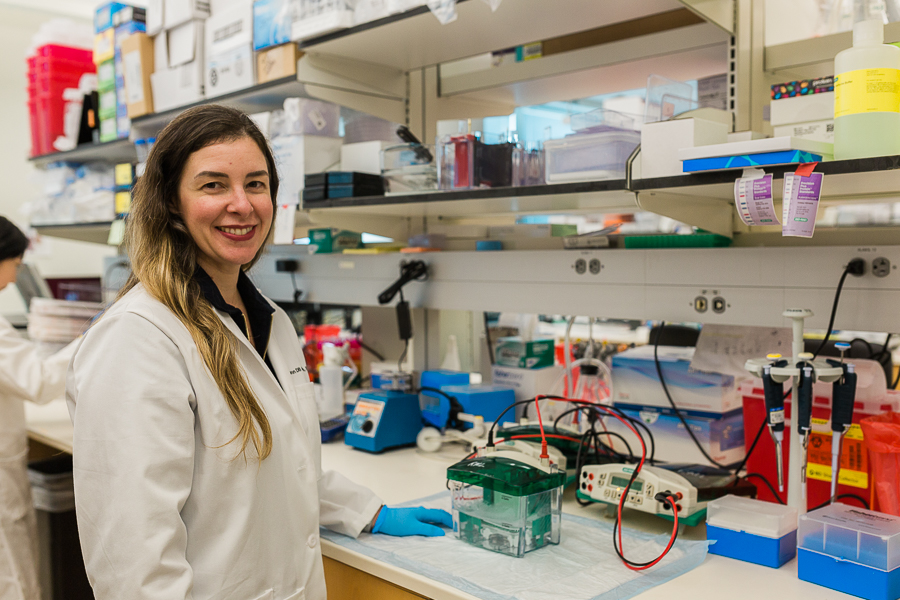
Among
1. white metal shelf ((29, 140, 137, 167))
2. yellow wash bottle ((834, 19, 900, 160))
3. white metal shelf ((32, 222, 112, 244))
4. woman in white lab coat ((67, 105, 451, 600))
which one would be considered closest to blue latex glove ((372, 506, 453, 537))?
woman in white lab coat ((67, 105, 451, 600))

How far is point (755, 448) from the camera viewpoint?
4.96 feet

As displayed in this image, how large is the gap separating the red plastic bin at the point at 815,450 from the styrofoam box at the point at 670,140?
531 millimetres

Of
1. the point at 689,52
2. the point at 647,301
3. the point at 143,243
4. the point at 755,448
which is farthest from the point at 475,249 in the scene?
the point at 143,243

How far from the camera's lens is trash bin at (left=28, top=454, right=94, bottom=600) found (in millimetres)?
2637

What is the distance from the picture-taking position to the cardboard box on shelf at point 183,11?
7.93 feet

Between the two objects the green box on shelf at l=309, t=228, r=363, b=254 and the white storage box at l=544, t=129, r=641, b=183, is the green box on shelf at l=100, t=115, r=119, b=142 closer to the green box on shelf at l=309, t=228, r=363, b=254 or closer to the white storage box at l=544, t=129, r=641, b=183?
the green box on shelf at l=309, t=228, r=363, b=254

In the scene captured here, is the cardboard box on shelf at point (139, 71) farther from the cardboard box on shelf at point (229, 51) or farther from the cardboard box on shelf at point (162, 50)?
the cardboard box on shelf at point (229, 51)

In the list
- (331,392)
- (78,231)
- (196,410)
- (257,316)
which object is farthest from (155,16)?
(196,410)

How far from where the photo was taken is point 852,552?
3.67 feet

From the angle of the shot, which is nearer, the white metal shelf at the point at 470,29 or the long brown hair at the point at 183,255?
the long brown hair at the point at 183,255

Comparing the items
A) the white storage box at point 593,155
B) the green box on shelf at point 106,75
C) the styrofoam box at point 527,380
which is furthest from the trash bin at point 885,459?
the green box on shelf at point 106,75

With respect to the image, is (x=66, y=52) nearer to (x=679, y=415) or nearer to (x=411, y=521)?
(x=411, y=521)

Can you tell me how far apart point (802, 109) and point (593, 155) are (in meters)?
0.40

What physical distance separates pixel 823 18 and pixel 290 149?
4.62 ft
